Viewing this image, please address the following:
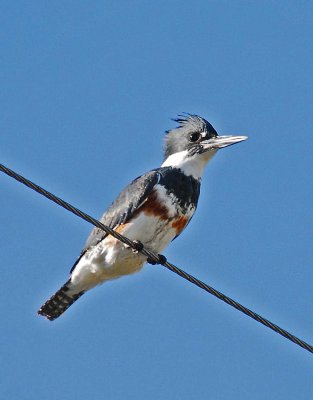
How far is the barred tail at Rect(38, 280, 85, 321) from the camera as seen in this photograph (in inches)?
295

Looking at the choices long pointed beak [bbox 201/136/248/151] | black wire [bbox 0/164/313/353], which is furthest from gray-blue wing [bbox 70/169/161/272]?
black wire [bbox 0/164/313/353]

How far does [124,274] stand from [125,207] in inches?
18.0

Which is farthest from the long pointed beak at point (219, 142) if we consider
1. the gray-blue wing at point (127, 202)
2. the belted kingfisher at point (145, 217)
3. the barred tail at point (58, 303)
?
the barred tail at point (58, 303)

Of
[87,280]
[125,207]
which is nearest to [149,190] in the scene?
[125,207]

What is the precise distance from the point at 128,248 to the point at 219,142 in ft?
3.54

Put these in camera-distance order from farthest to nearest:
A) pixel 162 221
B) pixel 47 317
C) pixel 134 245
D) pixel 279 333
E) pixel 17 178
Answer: pixel 47 317 → pixel 162 221 → pixel 134 245 → pixel 279 333 → pixel 17 178

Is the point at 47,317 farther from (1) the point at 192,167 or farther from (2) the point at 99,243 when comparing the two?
(1) the point at 192,167

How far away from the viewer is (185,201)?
717 cm

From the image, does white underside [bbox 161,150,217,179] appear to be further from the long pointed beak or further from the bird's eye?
the bird's eye

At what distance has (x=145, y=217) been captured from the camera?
23.0 feet

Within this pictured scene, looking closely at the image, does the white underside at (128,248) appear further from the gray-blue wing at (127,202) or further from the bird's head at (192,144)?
the bird's head at (192,144)

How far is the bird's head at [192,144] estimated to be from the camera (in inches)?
293

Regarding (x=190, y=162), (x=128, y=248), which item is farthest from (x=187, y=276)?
(x=190, y=162)

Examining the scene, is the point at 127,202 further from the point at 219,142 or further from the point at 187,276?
the point at 187,276
